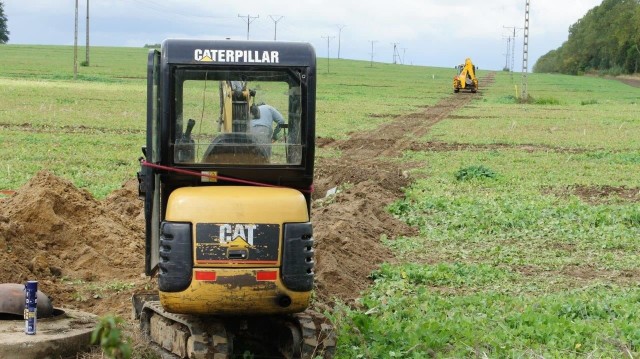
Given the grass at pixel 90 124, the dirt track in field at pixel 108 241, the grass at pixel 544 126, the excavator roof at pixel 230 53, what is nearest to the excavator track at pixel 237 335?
the dirt track in field at pixel 108 241

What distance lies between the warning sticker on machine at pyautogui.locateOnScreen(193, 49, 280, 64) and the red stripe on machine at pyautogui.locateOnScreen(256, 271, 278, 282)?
65.6 inches

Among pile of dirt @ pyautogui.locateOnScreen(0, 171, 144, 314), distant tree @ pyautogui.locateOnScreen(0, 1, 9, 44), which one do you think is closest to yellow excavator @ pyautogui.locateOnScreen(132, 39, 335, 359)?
pile of dirt @ pyautogui.locateOnScreen(0, 171, 144, 314)

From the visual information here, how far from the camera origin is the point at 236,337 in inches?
322

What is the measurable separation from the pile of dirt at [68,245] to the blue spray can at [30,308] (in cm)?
202

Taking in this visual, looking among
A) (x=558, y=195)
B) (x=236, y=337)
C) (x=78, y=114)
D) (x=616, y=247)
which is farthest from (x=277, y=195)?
(x=78, y=114)

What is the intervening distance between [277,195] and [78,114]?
2781cm

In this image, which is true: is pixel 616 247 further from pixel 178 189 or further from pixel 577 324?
pixel 178 189

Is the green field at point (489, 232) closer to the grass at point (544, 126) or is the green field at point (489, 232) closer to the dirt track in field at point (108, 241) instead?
the grass at point (544, 126)

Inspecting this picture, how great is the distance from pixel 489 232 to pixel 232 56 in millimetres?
7301

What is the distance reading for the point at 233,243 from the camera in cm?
710

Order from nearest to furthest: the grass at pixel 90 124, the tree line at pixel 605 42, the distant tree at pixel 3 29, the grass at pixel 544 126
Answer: the grass at pixel 90 124, the grass at pixel 544 126, the tree line at pixel 605 42, the distant tree at pixel 3 29

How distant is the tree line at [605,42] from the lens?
11762 centimetres

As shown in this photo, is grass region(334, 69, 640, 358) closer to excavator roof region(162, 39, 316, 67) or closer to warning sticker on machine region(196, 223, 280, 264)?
warning sticker on machine region(196, 223, 280, 264)

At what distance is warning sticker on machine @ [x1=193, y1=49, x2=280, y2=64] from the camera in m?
7.69
